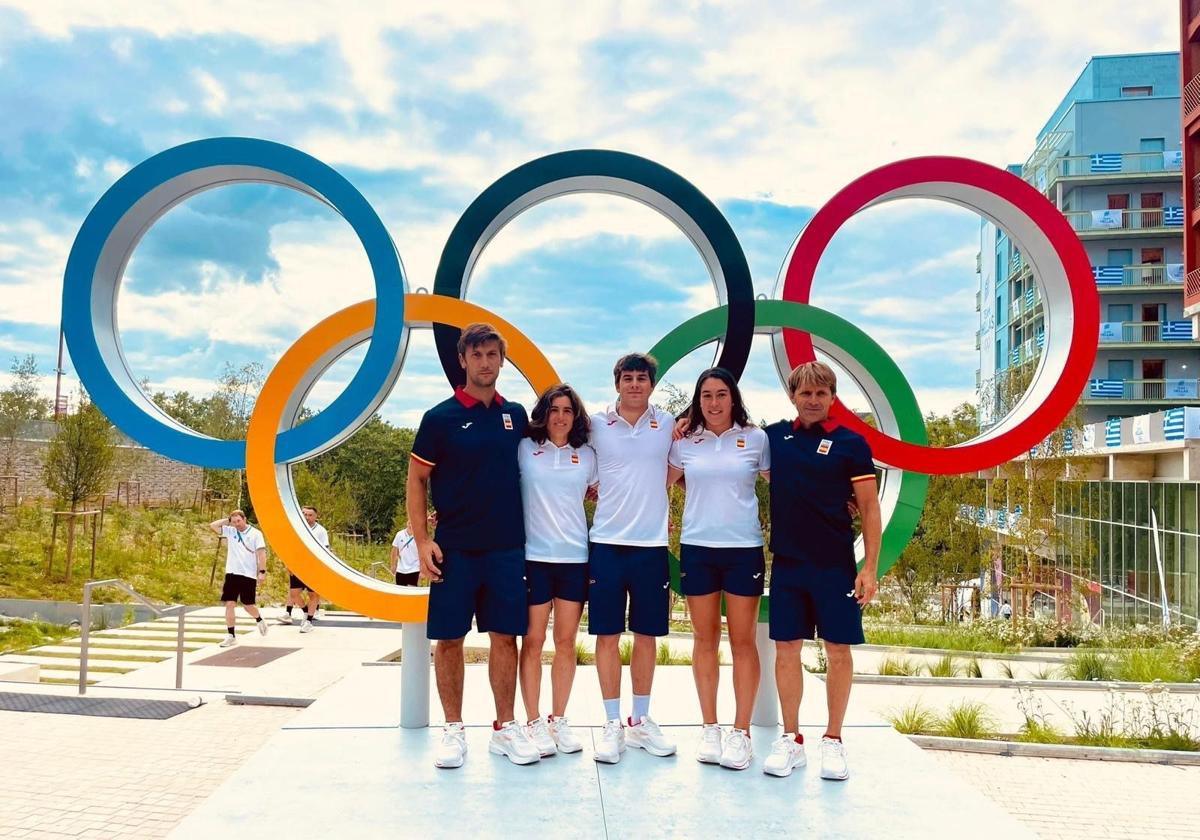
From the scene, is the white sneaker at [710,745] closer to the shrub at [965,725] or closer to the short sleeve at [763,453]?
the short sleeve at [763,453]

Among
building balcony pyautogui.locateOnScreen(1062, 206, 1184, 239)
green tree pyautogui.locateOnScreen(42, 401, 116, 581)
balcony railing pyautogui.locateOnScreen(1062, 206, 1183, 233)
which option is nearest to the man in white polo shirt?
green tree pyautogui.locateOnScreen(42, 401, 116, 581)

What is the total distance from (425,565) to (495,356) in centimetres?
105

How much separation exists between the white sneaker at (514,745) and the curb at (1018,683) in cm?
552

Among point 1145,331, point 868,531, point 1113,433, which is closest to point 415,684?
point 868,531

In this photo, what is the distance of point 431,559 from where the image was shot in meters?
3.99

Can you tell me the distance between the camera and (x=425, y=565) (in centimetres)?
399

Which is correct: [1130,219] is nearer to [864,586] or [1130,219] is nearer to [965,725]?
[965,725]

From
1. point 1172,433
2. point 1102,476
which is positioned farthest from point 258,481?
point 1102,476

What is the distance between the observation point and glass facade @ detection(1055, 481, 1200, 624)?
644 inches

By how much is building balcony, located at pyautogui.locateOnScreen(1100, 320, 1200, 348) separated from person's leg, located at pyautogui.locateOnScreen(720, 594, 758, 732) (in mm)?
36431

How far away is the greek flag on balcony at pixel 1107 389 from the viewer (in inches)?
1366

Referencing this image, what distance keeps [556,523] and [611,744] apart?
3.55 feet

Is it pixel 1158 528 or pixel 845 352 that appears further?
pixel 1158 528

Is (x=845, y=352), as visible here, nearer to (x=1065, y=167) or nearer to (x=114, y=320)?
(x=114, y=320)
